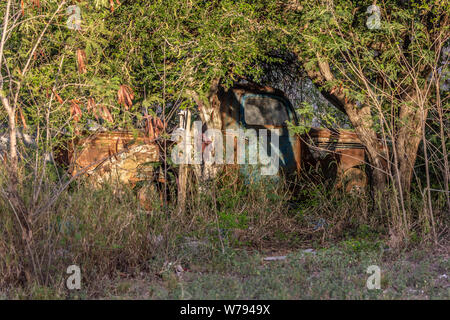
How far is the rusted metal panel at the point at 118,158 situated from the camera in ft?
22.1

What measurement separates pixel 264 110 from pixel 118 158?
87.4 inches

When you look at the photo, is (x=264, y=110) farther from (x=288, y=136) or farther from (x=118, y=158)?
(x=118, y=158)

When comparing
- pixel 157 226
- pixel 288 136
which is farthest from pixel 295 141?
pixel 157 226

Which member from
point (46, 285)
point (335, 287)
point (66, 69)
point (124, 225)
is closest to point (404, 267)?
point (335, 287)

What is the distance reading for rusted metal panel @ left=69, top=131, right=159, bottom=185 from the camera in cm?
675

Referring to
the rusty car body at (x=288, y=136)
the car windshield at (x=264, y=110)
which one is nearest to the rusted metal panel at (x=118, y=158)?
the rusty car body at (x=288, y=136)

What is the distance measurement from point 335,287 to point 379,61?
134 inches

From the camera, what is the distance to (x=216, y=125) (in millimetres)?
7773

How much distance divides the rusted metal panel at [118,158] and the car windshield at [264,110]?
1.48 meters

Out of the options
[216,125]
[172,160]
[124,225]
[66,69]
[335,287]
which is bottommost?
[335,287]

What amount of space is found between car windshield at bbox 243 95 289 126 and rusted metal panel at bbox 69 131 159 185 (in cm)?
148

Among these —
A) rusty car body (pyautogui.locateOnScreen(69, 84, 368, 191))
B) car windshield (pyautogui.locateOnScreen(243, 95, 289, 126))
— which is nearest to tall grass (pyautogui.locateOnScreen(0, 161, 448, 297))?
rusty car body (pyautogui.locateOnScreen(69, 84, 368, 191))

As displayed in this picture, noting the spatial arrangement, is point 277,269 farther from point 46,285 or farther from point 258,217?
point 46,285

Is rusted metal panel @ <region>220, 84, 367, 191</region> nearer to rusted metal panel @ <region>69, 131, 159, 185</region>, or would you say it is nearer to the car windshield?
the car windshield
